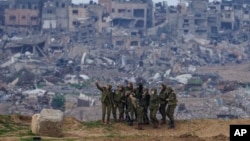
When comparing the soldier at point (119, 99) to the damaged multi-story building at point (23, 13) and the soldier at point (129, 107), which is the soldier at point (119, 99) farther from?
the damaged multi-story building at point (23, 13)

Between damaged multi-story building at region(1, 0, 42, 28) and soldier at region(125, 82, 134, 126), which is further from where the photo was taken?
damaged multi-story building at region(1, 0, 42, 28)

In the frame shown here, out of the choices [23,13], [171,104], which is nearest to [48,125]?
[171,104]

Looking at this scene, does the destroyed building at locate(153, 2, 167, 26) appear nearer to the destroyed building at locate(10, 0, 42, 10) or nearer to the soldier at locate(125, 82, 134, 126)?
the destroyed building at locate(10, 0, 42, 10)

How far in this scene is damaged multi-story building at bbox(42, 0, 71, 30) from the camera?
8469cm

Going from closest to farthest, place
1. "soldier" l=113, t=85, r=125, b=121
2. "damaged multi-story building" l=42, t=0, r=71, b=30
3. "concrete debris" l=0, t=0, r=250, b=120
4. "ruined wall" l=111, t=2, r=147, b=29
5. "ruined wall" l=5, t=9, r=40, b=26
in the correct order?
"soldier" l=113, t=85, r=125, b=121, "concrete debris" l=0, t=0, r=250, b=120, "ruined wall" l=5, t=9, r=40, b=26, "damaged multi-story building" l=42, t=0, r=71, b=30, "ruined wall" l=111, t=2, r=147, b=29

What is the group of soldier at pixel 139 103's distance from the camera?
1897 centimetres

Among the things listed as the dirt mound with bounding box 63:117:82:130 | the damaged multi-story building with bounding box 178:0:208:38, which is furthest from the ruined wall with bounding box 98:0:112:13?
the dirt mound with bounding box 63:117:82:130

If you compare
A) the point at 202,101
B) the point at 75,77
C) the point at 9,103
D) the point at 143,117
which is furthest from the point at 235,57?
the point at 143,117

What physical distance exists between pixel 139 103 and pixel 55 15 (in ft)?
225

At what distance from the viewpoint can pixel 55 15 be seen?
86.9 metres

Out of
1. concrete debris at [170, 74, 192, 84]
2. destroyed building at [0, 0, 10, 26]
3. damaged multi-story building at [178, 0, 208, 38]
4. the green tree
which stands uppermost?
destroyed building at [0, 0, 10, 26]

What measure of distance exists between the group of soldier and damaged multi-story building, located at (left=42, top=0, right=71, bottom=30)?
65274 mm

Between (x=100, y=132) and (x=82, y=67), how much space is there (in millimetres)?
46281

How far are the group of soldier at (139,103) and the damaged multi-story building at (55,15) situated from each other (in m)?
65.3
